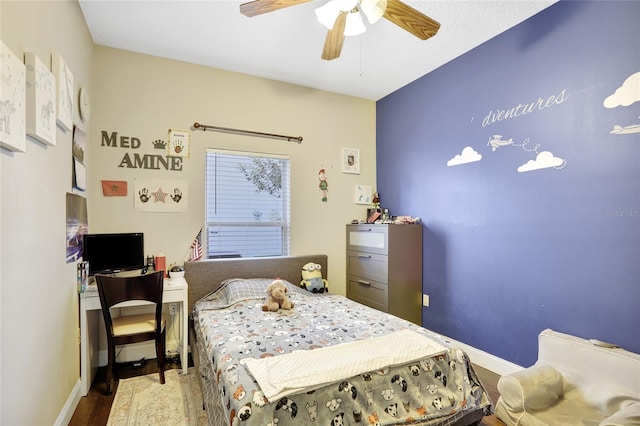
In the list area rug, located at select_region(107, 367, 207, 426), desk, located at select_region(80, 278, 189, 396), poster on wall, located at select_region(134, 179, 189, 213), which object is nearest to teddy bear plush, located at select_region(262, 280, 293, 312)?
desk, located at select_region(80, 278, 189, 396)

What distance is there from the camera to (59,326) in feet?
6.45

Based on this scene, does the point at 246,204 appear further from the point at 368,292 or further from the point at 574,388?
the point at 574,388

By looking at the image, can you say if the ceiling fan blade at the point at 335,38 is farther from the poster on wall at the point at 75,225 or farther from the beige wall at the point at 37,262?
the poster on wall at the point at 75,225

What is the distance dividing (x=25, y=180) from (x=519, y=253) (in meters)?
3.19

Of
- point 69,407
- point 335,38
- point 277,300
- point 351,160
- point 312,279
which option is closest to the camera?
point 69,407

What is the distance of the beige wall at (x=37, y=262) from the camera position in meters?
1.32

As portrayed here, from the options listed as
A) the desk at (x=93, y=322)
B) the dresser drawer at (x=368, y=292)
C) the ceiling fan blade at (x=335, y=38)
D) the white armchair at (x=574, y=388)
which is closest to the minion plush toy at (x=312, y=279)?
the dresser drawer at (x=368, y=292)

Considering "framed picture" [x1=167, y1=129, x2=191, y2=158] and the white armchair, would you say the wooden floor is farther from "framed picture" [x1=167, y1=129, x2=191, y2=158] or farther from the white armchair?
"framed picture" [x1=167, y1=129, x2=191, y2=158]

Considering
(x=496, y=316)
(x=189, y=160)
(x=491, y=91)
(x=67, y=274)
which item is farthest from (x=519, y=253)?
(x=67, y=274)

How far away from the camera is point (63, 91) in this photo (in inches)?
77.2

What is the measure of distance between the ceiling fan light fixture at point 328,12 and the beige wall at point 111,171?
4.66 ft

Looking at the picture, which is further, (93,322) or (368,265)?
(368,265)

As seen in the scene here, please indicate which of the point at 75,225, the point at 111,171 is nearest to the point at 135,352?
the point at 75,225

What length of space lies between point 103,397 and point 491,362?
305 centimetres
